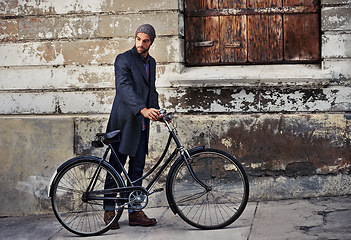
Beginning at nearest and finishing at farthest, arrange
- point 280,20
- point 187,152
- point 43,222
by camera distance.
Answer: point 187,152, point 43,222, point 280,20

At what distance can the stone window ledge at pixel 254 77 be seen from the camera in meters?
5.62

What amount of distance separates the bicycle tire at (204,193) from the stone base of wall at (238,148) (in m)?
0.92

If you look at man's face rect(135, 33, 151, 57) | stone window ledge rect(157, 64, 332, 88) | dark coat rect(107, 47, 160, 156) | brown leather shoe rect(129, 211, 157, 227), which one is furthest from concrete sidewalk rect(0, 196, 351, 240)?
man's face rect(135, 33, 151, 57)

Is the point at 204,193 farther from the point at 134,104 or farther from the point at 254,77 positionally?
the point at 254,77

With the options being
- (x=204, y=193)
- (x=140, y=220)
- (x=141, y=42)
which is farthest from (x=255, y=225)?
(x=141, y=42)

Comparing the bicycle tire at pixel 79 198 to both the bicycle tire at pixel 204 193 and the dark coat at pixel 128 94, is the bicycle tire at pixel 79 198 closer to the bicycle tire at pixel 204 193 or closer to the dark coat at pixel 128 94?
the dark coat at pixel 128 94

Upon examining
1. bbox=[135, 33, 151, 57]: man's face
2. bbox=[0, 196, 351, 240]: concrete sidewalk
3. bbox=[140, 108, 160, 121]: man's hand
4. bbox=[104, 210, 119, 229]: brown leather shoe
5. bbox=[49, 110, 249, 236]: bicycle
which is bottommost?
bbox=[0, 196, 351, 240]: concrete sidewalk

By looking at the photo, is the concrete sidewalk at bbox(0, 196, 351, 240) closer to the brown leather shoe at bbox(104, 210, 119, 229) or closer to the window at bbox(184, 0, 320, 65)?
the brown leather shoe at bbox(104, 210, 119, 229)

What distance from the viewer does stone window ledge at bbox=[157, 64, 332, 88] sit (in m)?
5.62

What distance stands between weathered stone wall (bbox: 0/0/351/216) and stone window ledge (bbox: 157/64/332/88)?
0.5 inches

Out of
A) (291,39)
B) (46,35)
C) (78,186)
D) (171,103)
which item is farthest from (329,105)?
(46,35)

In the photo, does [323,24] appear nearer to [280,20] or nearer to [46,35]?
[280,20]

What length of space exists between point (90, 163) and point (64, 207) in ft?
1.71

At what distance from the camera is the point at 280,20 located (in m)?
5.89
